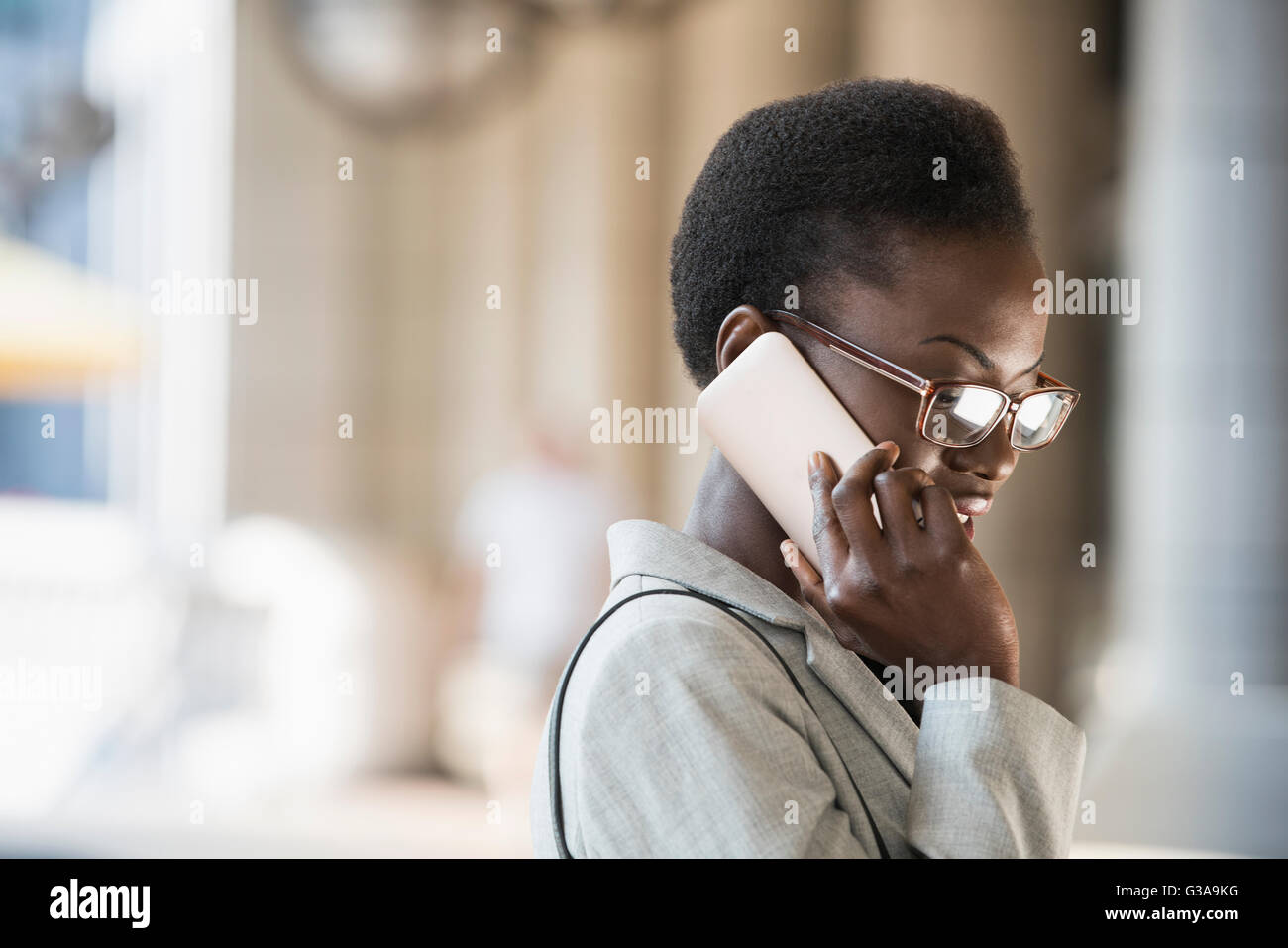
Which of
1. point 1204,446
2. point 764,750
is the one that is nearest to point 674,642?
point 764,750

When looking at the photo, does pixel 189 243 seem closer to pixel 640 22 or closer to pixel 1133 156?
pixel 640 22

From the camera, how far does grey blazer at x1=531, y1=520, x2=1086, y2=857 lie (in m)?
0.80

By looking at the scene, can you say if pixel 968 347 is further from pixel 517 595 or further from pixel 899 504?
pixel 517 595

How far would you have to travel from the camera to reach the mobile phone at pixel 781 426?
0.98m

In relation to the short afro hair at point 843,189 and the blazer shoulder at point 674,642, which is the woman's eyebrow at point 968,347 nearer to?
the short afro hair at point 843,189

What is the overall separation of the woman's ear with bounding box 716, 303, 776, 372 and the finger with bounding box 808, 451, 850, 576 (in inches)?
5.2

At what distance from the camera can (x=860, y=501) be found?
0.92m

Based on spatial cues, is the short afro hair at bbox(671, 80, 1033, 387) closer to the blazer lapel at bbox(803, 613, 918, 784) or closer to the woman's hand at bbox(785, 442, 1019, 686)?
the woman's hand at bbox(785, 442, 1019, 686)

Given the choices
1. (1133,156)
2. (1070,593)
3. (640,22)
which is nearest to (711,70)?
(640,22)

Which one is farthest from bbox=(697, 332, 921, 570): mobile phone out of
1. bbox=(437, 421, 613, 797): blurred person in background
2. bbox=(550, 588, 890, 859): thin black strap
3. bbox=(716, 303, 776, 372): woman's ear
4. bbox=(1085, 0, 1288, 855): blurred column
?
bbox=(437, 421, 613, 797): blurred person in background

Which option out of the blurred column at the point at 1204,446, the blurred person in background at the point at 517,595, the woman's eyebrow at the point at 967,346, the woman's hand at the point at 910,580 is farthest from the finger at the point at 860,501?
the blurred person in background at the point at 517,595

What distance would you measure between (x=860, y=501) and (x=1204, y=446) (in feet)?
8.71

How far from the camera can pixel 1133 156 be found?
133 inches
